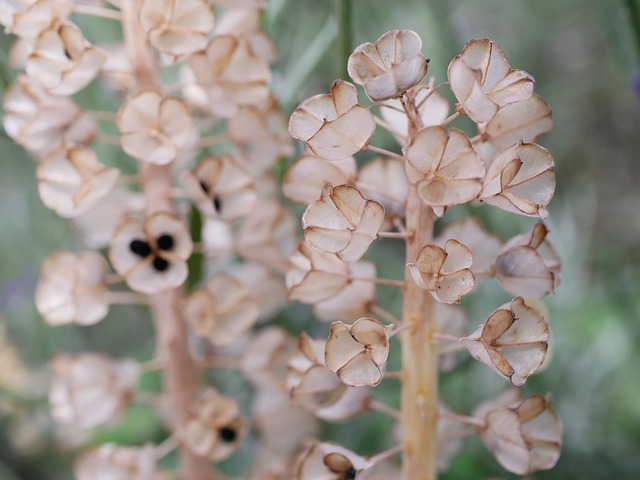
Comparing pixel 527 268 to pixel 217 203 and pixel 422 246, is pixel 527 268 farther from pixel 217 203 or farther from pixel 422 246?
pixel 217 203

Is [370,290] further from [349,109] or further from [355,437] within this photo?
[355,437]

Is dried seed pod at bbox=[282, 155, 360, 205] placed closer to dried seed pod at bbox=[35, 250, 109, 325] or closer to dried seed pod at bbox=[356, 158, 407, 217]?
dried seed pod at bbox=[356, 158, 407, 217]

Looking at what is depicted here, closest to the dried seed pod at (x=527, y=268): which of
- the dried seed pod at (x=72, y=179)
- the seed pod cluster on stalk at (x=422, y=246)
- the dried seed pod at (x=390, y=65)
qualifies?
the seed pod cluster on stalk at (x=422, y=246)

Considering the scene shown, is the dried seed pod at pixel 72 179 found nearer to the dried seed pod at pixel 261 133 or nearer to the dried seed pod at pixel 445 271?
the dried seed pod at pixel 261 133

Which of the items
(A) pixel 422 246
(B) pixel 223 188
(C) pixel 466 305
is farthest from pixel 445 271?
(C) pixel 466 305

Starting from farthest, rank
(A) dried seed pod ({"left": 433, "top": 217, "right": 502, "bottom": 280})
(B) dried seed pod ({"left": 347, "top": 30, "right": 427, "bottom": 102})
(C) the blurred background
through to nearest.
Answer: (C) the blurred background, (A) dried seed pod ({"left": 433, "top": 217, "right": 502, "bottom": 280}), (B) dried seed pod ({"left": 347, "top": 30, "right": 427, "bottom": 102})

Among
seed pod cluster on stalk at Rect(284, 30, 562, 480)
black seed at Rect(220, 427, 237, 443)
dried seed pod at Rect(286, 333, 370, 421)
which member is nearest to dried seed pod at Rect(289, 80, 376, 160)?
seed pod cluster on stalk at Rect(284, 30, 562, 480)

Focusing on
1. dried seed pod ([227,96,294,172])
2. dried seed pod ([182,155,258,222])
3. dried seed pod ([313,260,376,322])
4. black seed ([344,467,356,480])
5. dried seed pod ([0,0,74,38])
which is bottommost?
black seed ([344,467,356,480])

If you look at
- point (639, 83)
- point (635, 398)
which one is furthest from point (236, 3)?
point (635, 398)
